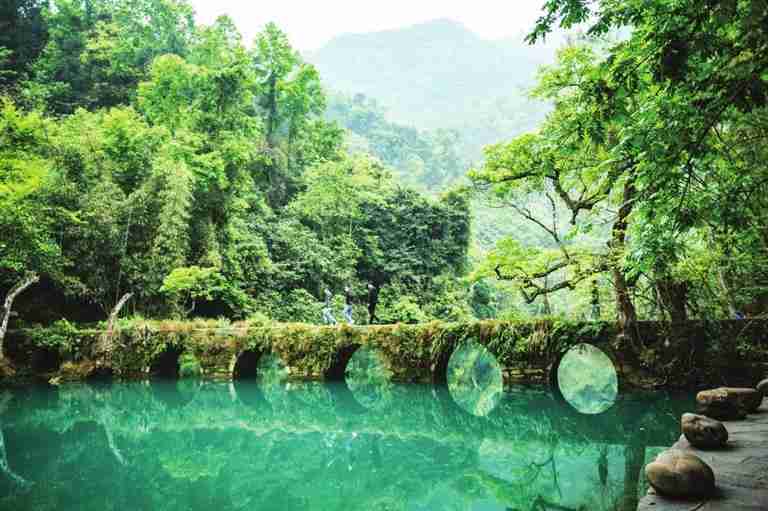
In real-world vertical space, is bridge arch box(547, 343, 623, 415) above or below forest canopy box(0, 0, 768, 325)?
below

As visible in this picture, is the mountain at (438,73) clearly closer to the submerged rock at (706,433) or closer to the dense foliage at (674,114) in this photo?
the dense foliage at (674,114)

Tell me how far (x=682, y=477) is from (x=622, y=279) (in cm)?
994

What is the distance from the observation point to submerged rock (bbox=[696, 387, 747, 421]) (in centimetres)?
661

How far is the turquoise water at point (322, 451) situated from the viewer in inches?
259

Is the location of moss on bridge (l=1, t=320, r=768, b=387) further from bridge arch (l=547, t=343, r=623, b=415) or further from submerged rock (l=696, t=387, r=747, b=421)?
submerged rock (l=696, t=387, r=747, b=421)

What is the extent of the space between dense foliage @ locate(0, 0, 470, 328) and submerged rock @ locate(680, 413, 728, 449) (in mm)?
16640

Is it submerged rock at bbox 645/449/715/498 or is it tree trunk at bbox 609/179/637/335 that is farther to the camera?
tree trunk at bbox 609/179/637/335

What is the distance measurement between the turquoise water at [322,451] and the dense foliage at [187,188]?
17.9ft

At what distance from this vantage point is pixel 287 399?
16.1 metres

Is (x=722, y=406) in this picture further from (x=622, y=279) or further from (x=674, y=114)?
(x=622, y=279)

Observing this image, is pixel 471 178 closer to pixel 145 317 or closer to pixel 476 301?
pixel 145 317

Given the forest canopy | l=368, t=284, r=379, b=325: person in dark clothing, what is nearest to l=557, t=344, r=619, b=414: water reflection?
the forest canopy

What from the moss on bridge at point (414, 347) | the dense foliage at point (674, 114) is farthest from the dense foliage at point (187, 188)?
the dense foliage at point (674, 114)

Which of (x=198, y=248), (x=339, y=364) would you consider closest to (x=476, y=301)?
(x=339, y=364)
